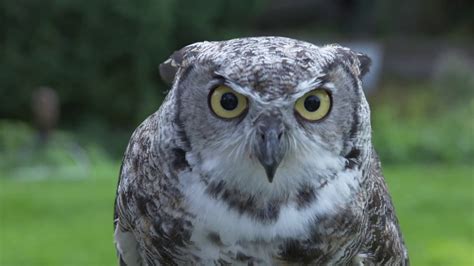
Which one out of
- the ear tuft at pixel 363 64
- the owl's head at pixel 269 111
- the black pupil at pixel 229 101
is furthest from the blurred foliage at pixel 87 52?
the black pupil at pixel 229 101

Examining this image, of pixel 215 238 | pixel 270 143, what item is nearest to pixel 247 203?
pixel 215 238

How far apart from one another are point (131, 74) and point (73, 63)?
946 mm

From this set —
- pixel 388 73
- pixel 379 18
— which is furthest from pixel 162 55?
pixel 379 18

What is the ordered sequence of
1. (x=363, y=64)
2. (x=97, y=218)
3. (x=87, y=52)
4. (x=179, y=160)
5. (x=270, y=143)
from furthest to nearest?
(x=87, y=52)
(x=97, y=218)
(x=363, y=64)
(x=179, y=160)
(x=270, y=143)

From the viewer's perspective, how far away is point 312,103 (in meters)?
2.12

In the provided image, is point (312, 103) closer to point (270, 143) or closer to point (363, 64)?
point (270, 143)

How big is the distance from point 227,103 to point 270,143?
0.15 m

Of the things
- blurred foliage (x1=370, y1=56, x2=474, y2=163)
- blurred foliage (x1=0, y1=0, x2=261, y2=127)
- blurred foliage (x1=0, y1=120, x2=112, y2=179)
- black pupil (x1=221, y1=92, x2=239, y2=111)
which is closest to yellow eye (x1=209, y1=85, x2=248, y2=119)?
black pupil (x1=221, y1=92, x2=239, y2=111)

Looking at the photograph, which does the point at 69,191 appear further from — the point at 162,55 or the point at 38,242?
the point at 162,55

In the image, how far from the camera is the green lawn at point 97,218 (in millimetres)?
6594

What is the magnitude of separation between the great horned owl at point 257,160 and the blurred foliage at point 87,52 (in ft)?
38.3

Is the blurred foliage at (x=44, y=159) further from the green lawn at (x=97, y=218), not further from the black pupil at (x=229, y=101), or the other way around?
the black pupil at (x=229, y=101)

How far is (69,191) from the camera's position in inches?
350

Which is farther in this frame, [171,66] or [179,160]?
[171,66]
